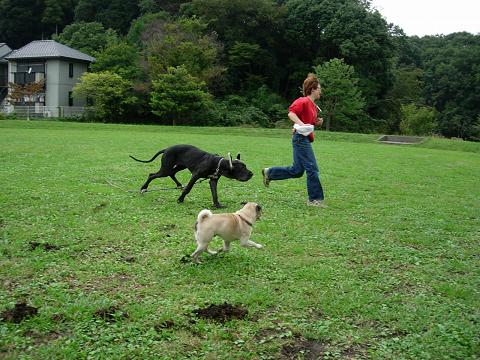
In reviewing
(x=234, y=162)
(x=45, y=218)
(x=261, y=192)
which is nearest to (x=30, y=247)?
(x=45, y=218)

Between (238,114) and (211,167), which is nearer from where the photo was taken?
(211,167)

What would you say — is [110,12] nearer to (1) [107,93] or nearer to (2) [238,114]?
(1) [107,93]

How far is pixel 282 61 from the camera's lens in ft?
181

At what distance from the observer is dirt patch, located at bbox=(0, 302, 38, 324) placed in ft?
12.0

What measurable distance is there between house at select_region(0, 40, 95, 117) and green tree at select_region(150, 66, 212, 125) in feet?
49.6

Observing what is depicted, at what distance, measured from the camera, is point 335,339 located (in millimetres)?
3623

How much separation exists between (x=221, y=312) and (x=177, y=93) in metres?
34.0

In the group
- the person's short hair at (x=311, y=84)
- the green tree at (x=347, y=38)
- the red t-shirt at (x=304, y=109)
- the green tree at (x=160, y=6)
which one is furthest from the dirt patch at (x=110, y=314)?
the green tree at (x=160, y=6)

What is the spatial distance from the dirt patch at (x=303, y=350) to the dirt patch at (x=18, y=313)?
80.0 inches

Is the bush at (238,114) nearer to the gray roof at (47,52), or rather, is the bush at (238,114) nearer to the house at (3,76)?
the gray roof at (47,52)

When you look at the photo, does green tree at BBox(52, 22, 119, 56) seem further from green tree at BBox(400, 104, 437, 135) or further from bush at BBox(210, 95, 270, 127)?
green tree at BBox(400, 104, 437, 135)

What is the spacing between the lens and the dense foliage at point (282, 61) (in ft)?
134

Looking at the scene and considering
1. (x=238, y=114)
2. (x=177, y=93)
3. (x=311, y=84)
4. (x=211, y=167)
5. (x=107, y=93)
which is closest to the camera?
(x=211, y=167)

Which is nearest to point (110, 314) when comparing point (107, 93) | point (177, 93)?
point (177, 93)
